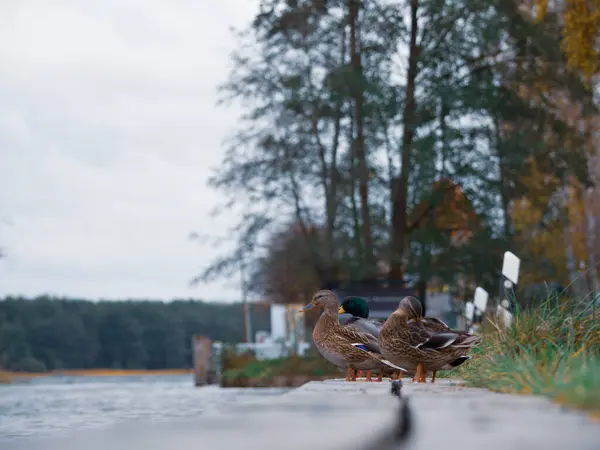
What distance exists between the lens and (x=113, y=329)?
155 feet

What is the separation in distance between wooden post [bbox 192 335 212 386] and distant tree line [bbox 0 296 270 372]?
15458mm

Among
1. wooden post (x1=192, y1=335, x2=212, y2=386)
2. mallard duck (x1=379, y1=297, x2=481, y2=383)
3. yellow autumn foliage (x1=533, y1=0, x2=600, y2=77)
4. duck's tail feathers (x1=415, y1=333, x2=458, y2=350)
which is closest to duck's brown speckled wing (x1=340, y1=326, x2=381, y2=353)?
mallard duck (x1=379, y1=297, x2=481, y2=383)

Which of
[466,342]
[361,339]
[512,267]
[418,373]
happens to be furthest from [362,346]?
[512,267]

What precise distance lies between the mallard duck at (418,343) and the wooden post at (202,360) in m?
21.0

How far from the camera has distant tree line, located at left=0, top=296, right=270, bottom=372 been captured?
1789 inches

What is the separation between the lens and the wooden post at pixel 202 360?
28.0 metres

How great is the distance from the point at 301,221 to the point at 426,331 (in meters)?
16.9

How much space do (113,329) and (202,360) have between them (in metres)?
19.1

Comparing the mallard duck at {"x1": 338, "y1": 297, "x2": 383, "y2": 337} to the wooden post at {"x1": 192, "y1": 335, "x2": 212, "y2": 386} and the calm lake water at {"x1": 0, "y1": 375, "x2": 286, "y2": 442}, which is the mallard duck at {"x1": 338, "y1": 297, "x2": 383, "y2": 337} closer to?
the calm lake water at {"x1": 0, "y1": 375, "x2": 286, "y2": 442}

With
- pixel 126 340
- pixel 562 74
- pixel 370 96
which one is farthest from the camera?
pixel 126 340

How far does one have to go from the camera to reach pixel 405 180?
72.9 ft

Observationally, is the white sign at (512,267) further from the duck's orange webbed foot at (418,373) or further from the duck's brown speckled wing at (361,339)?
the duck's orange webbed foot at (418,373)

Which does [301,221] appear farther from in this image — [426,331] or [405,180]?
[426,331]

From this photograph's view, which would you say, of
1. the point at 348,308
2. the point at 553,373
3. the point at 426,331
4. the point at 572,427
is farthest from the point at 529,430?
the point at 348,308
